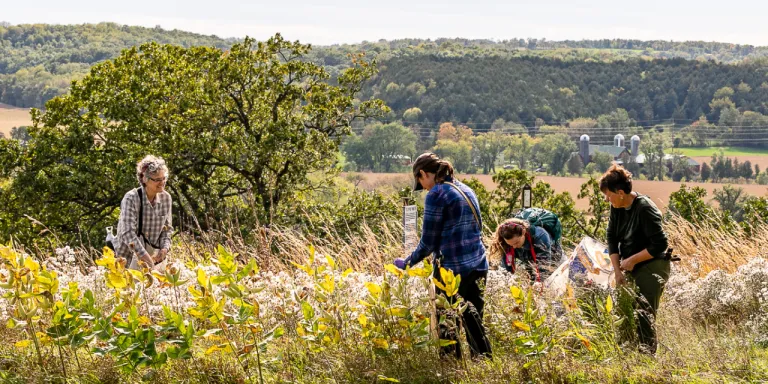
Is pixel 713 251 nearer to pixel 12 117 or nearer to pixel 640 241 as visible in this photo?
pixel 640 241

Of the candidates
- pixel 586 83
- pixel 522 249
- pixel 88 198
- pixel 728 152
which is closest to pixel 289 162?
pixel 88 198

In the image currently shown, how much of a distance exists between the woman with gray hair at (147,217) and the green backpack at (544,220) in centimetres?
260

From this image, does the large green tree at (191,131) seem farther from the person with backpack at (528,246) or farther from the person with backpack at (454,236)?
the person with backpack at (454,236)

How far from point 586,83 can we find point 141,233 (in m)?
137

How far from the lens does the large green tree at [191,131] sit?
16.0m

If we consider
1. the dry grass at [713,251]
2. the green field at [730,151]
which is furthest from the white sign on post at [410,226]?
the green field at [730,151]

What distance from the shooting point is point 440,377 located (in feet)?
13.0

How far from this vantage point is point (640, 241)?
4.81 m

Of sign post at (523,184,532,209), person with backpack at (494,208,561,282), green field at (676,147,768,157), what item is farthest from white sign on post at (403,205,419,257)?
green field at (676,147,768,157)

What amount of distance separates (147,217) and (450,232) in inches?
89.7

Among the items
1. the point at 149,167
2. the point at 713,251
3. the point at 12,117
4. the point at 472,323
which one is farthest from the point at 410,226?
the point at 12,117

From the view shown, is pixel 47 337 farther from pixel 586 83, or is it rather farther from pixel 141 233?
pixel 586 83

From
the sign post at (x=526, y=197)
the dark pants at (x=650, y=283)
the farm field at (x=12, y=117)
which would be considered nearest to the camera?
the dark pants at (x=650, y=283)

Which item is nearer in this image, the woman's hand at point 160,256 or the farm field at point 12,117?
the woman's hand at point 160,256
